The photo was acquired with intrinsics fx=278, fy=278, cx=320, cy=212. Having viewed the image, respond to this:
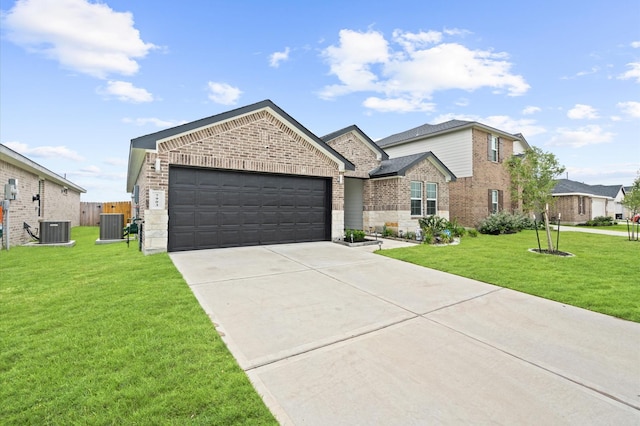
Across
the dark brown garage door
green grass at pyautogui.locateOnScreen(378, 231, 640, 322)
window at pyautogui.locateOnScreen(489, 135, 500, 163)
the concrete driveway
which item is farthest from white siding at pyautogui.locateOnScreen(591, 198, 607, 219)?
the concrete driveway

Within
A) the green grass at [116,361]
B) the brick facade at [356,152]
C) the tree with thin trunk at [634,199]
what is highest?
the brick facade at [356,152]

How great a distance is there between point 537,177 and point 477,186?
8.96 meters

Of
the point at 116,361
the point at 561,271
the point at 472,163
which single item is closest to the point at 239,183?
the point at 116,361

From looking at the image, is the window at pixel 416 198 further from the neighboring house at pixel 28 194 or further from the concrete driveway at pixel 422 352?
the neighboring house at pixel 28 194

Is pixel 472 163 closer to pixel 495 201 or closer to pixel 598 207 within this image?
pixel 495 201

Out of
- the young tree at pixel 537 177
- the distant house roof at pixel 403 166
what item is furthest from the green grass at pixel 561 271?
the distant house roof at pixel 403 166

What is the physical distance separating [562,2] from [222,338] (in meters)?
14.2

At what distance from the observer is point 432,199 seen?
50.1 ft

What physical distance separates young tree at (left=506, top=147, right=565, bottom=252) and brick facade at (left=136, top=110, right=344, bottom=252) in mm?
6568

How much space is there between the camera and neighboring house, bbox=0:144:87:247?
35.2ft

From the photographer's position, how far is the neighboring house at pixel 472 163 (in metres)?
18.0

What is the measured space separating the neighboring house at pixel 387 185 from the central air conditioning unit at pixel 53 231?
1231cm

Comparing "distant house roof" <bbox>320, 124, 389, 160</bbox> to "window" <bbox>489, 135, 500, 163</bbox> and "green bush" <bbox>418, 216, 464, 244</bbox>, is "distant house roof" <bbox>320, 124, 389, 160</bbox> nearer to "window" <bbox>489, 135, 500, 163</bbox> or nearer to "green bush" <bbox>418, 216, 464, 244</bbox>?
"green bush" <bbox>418, 216, 464, 244</bbox>

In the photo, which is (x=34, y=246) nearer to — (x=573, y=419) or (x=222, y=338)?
(x=222, y=338)
